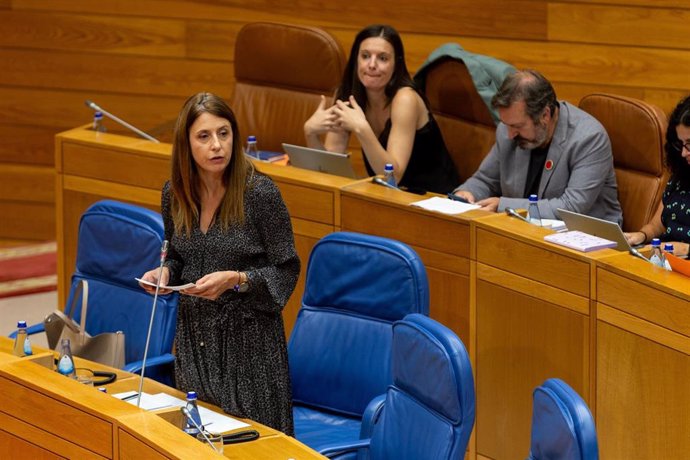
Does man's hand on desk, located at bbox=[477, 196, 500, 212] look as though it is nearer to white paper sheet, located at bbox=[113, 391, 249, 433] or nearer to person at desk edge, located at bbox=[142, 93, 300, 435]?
person at desk edge, located at bbox=[142, 93, 300, 435]

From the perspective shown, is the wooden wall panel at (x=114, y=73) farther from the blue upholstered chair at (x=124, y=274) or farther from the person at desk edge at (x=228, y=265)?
the person at desk edge at (x=228, y=265)

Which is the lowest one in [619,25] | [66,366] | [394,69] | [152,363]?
[152,363]

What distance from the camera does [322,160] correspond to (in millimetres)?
4348

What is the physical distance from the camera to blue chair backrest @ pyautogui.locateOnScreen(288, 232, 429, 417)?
330 centimetres

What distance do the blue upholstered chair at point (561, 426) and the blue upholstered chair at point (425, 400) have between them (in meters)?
0.29

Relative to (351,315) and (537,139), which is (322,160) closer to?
(537,139)

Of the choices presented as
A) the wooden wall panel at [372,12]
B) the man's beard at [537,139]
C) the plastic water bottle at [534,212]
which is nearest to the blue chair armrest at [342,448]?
the plastic water bottle at [534,212]

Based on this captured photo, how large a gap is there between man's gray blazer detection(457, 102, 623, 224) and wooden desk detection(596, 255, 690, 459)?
0.66 meters

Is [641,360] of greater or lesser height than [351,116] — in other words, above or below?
below

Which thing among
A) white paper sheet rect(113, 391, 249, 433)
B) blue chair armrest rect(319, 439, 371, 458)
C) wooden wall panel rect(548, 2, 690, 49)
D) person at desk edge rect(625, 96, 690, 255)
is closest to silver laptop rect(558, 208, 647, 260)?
person at desk edge rect(625, 96, 690, 255)

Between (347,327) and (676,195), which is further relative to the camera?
(676,195)

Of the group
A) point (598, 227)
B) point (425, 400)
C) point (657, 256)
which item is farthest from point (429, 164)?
point (425, 400)

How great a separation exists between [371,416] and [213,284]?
495 millimetres

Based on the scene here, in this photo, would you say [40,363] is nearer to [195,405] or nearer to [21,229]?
[195,405]
